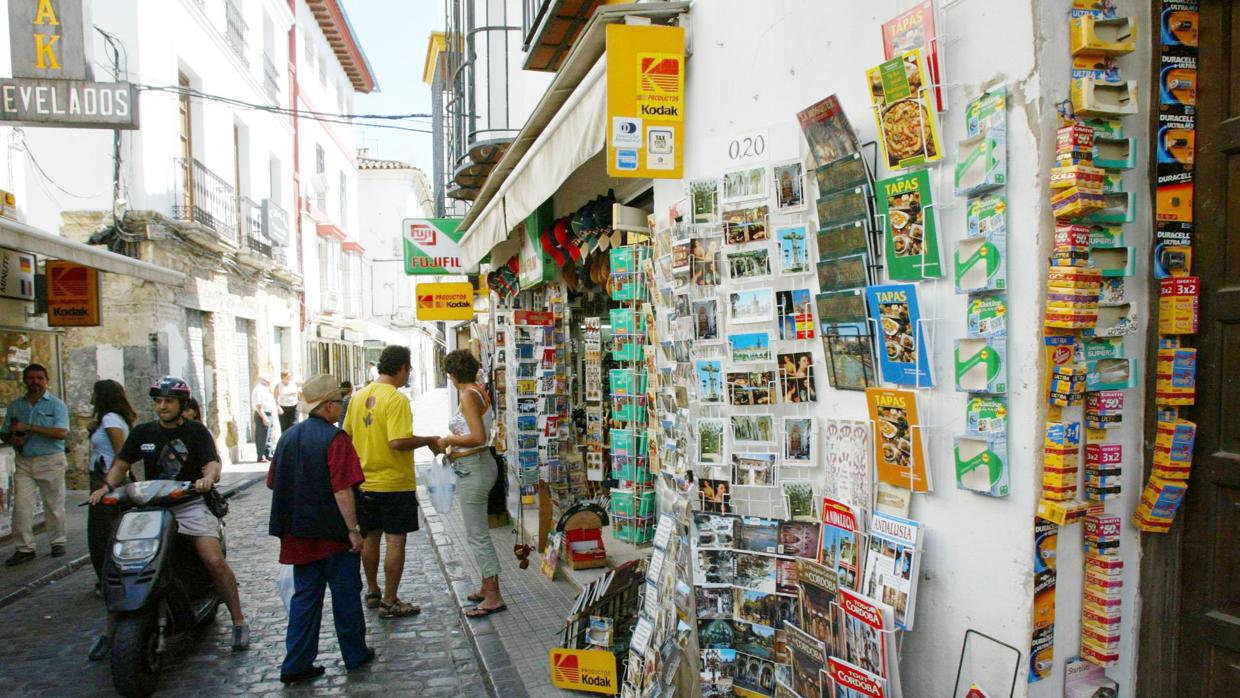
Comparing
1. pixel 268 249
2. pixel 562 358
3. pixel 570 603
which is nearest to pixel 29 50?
pixel 562 358

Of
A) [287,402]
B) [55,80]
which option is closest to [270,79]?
[287,402]

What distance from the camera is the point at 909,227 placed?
2559 millimetres

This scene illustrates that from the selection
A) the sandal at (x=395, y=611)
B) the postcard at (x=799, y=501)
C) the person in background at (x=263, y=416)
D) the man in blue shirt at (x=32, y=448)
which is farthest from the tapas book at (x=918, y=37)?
the person in background at (x=263, y=416)

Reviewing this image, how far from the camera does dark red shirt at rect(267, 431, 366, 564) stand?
177 inches

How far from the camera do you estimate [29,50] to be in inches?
270

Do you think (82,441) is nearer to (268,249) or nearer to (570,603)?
(268,249)

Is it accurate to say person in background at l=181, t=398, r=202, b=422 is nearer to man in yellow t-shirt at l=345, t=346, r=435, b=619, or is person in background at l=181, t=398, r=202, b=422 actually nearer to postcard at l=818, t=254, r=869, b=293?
man in yellow t-shirt at l=345, t=346, r=435, b=619

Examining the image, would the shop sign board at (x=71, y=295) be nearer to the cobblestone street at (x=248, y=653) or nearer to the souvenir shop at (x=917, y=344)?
the cobblestone street at (x=248, y=653)

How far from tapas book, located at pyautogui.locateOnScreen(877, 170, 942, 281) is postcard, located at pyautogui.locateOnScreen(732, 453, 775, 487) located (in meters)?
1.03

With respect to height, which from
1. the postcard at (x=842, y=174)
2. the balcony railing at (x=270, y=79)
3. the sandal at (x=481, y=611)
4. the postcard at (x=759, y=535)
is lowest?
the sandal at (x=481, y=611)

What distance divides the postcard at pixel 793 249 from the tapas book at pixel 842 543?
3.15 feet

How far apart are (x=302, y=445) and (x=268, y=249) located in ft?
52.0

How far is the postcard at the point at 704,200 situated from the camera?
3598 mm

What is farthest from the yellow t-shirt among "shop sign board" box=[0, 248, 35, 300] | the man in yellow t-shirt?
"shop sign board" box=[0, 248, 35, 300]
